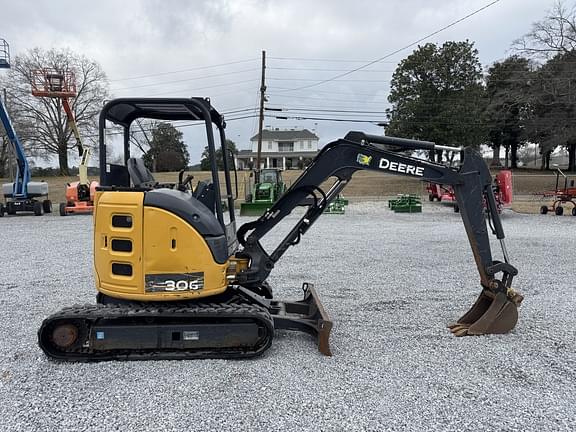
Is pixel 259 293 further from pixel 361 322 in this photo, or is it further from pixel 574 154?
pixel 574 154

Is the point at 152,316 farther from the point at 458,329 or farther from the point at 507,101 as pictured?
the point at 507,101

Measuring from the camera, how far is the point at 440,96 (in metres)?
32.2

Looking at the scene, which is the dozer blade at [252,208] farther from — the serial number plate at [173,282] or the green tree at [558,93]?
the green tree at [558,93]

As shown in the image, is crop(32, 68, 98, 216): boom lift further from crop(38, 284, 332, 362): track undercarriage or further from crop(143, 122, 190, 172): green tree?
crop(38, 284, 332, 362): track undercarriage

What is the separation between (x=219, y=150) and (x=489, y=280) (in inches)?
126

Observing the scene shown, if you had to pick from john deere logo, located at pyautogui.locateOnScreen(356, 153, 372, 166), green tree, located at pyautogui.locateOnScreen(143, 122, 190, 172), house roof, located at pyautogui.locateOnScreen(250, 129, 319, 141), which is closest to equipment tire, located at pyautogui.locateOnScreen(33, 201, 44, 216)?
green tree, located at pyautogui.locateOnScreen(143, 122, 190, 172)

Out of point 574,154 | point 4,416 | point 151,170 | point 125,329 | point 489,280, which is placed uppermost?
point 574,154

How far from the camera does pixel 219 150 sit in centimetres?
457

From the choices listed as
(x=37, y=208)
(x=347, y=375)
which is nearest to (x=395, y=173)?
(x=347, y=375)

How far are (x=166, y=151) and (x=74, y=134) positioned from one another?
20.1 m

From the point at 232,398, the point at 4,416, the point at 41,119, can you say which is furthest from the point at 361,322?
the point at 41,119

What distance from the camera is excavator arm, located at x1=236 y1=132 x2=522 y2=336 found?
177 inches

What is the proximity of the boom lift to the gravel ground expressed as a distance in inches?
483

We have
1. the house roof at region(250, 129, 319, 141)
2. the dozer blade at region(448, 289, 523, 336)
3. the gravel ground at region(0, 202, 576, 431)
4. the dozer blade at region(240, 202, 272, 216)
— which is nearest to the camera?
the gravel ground at region(0, 202, 576, 431)
